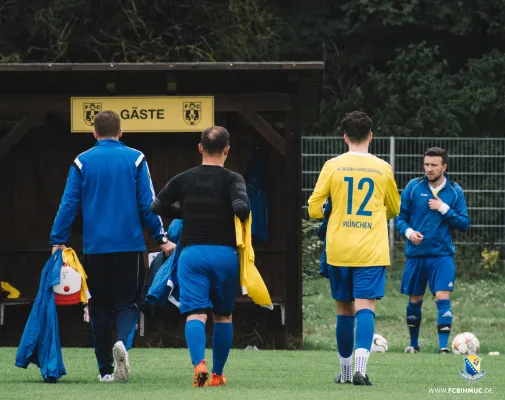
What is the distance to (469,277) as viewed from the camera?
21531 mm

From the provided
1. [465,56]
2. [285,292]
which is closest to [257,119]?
[285,292]

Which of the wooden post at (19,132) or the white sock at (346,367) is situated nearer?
the white sock at (346,367)

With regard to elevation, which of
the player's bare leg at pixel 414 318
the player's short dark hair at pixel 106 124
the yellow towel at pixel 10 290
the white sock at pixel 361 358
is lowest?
the player's bare leg at pixel 414 318

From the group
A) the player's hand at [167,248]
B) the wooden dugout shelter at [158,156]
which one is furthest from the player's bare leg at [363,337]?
the wooden dugout shelter at [158,156]

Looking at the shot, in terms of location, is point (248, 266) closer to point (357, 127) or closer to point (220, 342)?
point (220, 342)

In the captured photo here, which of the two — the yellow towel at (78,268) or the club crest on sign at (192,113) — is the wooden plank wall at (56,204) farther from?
the yellow towel at (78,268)

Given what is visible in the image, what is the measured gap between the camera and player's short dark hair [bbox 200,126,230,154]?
29.3ft

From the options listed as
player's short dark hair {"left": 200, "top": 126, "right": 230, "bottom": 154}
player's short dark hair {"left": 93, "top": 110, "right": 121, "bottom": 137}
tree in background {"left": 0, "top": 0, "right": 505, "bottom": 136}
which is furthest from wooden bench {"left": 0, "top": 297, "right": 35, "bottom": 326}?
tree in background {"left": 0, "top": 0, "right": 505, "bottom": 136}

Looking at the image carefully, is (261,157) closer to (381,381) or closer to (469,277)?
(381,381)

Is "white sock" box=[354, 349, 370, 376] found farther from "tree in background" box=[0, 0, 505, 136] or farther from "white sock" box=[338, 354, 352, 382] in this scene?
"tree in background" box=[0, 0, 505, 136]

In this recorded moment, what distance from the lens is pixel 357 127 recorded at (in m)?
9.05

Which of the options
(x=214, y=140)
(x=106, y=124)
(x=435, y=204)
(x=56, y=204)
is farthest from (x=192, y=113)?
(x=214, y=140)

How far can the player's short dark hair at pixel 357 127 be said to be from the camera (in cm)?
905

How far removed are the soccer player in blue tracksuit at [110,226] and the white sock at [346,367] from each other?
1343 millimetres
